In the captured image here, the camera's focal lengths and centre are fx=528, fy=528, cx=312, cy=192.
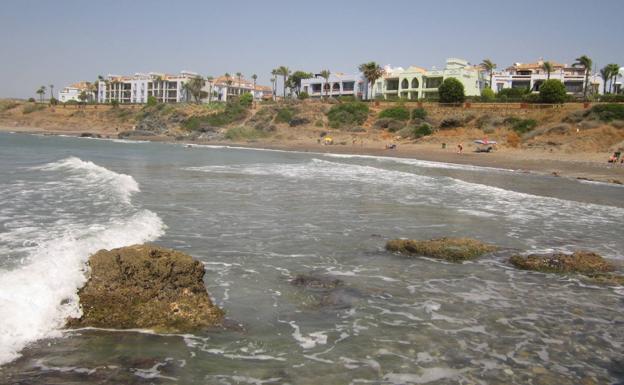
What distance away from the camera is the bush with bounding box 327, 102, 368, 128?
73375mm

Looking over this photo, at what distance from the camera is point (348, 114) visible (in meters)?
74.6

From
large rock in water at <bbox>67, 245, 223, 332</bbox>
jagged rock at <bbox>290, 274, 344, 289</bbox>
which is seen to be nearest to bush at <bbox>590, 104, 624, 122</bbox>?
jagged rock at <bbox>290, 274, 344, 289</bbox>

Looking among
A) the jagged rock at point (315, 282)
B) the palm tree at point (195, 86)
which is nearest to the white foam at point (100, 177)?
the jagged rock at point (315, 282)

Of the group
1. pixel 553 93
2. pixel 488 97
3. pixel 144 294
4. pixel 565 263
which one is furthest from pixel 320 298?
pixel 488 97

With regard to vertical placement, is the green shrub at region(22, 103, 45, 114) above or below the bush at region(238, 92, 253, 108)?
below

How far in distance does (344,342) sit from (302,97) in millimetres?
90638

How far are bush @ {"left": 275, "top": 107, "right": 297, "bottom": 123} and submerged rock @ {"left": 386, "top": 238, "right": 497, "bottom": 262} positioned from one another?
6885 cm

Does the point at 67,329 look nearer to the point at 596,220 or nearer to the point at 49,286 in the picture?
the point at 49,286

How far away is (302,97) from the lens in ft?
312

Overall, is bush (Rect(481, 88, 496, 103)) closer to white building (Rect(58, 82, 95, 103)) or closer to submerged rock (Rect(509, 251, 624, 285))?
submerged rock (Rect(509, 251, 624, 285))

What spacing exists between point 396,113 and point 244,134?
77.1ft

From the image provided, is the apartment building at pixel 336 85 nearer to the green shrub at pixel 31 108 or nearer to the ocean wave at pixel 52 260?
the green shrub at pixel 31 108

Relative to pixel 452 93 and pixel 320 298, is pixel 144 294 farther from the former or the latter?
pixel 452 93

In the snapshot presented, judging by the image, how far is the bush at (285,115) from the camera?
3135 inches
